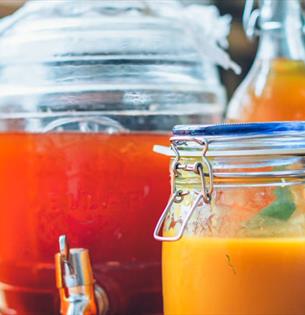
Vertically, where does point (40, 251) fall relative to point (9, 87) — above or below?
below

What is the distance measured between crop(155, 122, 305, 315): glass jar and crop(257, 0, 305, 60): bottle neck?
246mm

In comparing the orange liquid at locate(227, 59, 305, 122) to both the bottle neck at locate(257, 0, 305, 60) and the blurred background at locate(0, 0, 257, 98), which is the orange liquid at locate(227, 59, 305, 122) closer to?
the bottle neck at locate(257, 0, 305, 60)

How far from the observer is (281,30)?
71 cm

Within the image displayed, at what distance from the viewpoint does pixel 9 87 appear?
63cm

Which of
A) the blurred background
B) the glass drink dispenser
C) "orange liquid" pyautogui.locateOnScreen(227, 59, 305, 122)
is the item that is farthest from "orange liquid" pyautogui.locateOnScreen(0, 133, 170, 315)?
the blurred background

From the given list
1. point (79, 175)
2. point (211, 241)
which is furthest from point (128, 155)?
point (211, 241)

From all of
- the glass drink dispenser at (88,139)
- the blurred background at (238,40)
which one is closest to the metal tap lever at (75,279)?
the glass drink dispenser at (88,139)

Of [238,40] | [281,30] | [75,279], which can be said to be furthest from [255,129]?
[238,40]

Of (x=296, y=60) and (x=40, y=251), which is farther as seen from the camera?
(x=296, y=60)

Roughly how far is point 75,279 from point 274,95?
26 centimetres

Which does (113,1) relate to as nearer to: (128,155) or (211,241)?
(128,155)

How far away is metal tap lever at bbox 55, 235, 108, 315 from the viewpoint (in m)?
0.52

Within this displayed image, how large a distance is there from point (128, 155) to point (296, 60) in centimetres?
19

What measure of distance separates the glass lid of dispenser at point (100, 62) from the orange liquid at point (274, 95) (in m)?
0.06
